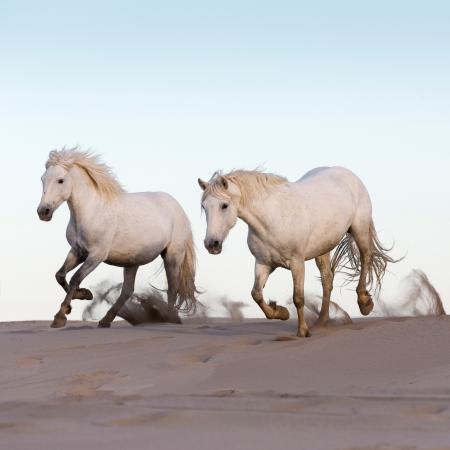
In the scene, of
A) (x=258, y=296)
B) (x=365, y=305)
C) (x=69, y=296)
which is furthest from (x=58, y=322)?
(x=365, y=305)

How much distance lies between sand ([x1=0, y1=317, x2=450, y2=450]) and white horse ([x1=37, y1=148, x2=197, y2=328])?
1.55 meters

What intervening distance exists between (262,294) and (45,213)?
315 centimetres

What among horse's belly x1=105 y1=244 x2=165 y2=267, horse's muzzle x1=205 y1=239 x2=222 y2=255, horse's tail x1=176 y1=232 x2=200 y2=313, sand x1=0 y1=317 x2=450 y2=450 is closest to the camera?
sand x1=0 y1=317 x2=450 y2=450

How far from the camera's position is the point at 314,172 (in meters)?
12.5

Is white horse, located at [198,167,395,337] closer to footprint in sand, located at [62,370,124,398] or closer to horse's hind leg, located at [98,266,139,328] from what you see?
footprint in sand, located at [62,370,124,398]

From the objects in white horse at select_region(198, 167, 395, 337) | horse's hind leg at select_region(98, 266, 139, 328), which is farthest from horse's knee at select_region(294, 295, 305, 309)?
horse's hind leg at select_region(98, 266, 139, 328)

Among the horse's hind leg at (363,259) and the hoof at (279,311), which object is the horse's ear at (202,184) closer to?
the hoof at (279,311)

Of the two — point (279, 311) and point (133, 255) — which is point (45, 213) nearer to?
point (133, 255)

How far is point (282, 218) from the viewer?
10492 mm

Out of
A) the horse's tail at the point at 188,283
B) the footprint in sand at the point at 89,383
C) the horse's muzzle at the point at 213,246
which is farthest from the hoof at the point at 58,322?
the footprint in sand at the point at 89,383

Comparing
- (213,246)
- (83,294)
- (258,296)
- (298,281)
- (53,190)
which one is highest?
(53,190)

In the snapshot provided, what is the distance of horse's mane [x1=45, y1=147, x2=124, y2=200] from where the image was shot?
41.7 ft

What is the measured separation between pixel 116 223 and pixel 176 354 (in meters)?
4.36

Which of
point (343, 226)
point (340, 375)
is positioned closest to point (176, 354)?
point (340, 375)
